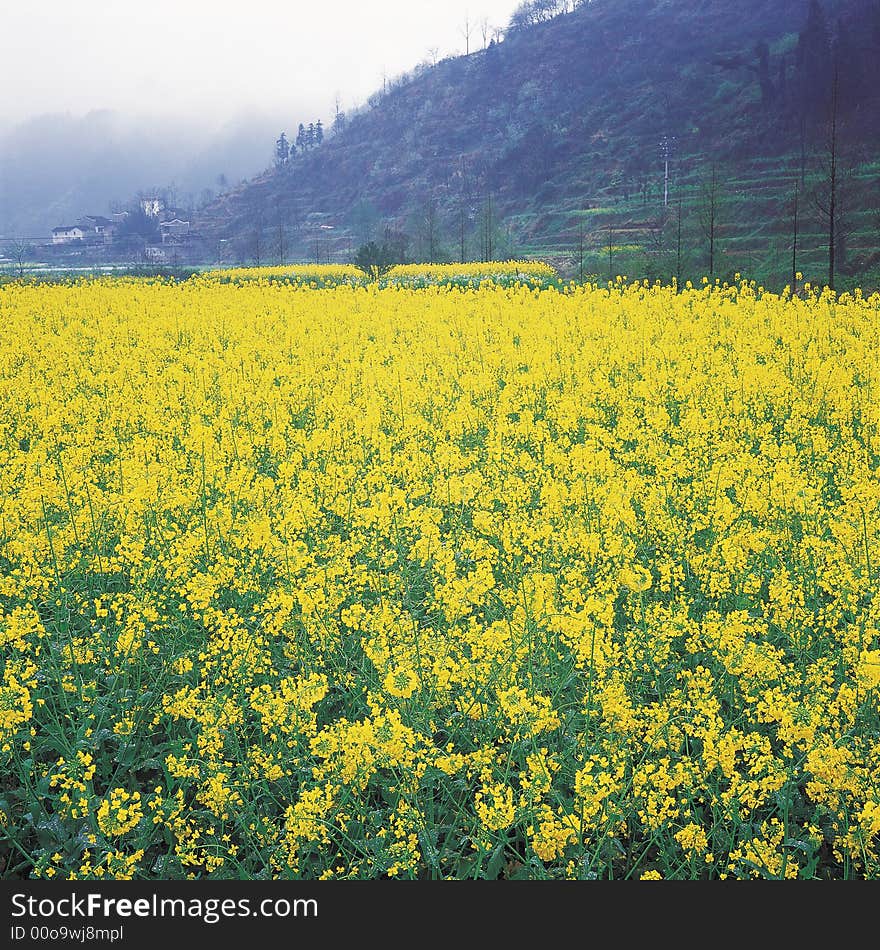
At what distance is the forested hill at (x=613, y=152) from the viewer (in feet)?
182

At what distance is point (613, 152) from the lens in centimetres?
10156

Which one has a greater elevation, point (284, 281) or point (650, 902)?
point (284, 281)

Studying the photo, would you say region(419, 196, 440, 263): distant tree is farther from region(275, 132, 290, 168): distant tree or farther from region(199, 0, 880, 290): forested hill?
region(275, 132, 290, 168): distant tree

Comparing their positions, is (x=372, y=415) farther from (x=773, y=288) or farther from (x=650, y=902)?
(x=773, y=288)

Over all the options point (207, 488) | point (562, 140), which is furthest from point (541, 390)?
point (562, 140)

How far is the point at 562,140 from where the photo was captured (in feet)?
369

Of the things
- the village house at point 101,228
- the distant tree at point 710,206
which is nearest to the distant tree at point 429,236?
the distant tree at point 710,206

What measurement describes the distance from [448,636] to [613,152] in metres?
108

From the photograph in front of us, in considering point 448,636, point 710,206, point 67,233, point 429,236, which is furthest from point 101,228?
point 448,636

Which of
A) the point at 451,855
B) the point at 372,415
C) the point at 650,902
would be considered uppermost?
the point at 372,415

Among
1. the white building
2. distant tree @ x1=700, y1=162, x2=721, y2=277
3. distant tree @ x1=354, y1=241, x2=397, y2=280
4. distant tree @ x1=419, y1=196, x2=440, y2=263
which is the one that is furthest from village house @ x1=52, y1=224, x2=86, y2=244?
distant tree @ x1=700, y1=162, x2=721, y2=277

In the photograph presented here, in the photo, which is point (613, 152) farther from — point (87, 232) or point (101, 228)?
point (87, 232)

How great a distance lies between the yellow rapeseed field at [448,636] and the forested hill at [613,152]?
29.1m

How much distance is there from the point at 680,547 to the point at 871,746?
2.18m
